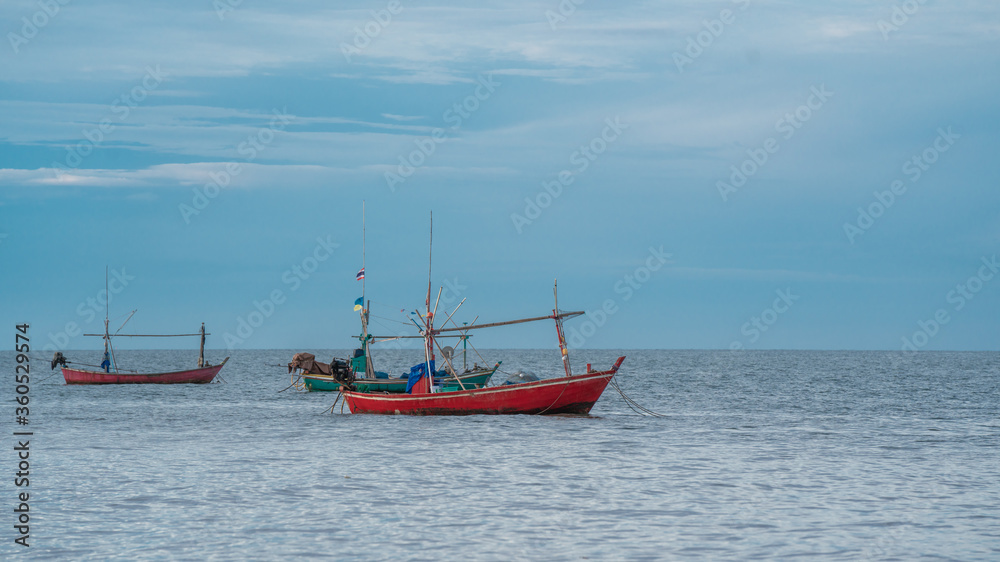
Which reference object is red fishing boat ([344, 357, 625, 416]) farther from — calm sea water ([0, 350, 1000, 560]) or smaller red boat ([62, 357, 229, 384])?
smaller red boat ([62, 357, 229, 384])

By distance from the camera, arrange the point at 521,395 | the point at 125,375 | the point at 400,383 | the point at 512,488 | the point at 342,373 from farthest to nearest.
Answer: the point at 125,375 → the point at 400,383 → the point at 342,373 → the point at 521,395 → the point at 512,488

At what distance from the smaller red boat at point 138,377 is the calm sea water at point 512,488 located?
119ft

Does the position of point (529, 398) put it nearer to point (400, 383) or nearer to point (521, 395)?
point (521, 395)

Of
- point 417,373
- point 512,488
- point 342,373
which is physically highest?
point 417,373

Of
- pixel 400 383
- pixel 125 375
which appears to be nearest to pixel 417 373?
pixel 400 383

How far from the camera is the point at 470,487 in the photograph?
21547mm

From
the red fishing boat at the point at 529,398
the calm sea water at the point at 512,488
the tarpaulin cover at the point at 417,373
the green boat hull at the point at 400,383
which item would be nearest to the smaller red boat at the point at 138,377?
the green boat hull at the point at 400,383

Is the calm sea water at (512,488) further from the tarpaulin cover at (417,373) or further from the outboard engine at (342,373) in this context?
the outboard engine at (342,373)

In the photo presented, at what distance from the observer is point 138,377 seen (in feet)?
254

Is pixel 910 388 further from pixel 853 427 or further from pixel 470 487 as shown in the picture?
pixel 470 487

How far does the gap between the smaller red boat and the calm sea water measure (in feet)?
119

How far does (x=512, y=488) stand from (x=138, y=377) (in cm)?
6353

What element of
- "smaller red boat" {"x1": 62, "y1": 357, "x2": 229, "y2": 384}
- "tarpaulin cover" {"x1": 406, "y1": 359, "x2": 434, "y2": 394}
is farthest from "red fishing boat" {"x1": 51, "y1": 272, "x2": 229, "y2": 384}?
"tarpaulin cover" {"x1": 406, "y1": 359, "x2": 434, "y2": 394}

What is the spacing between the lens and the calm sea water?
15695 mm
